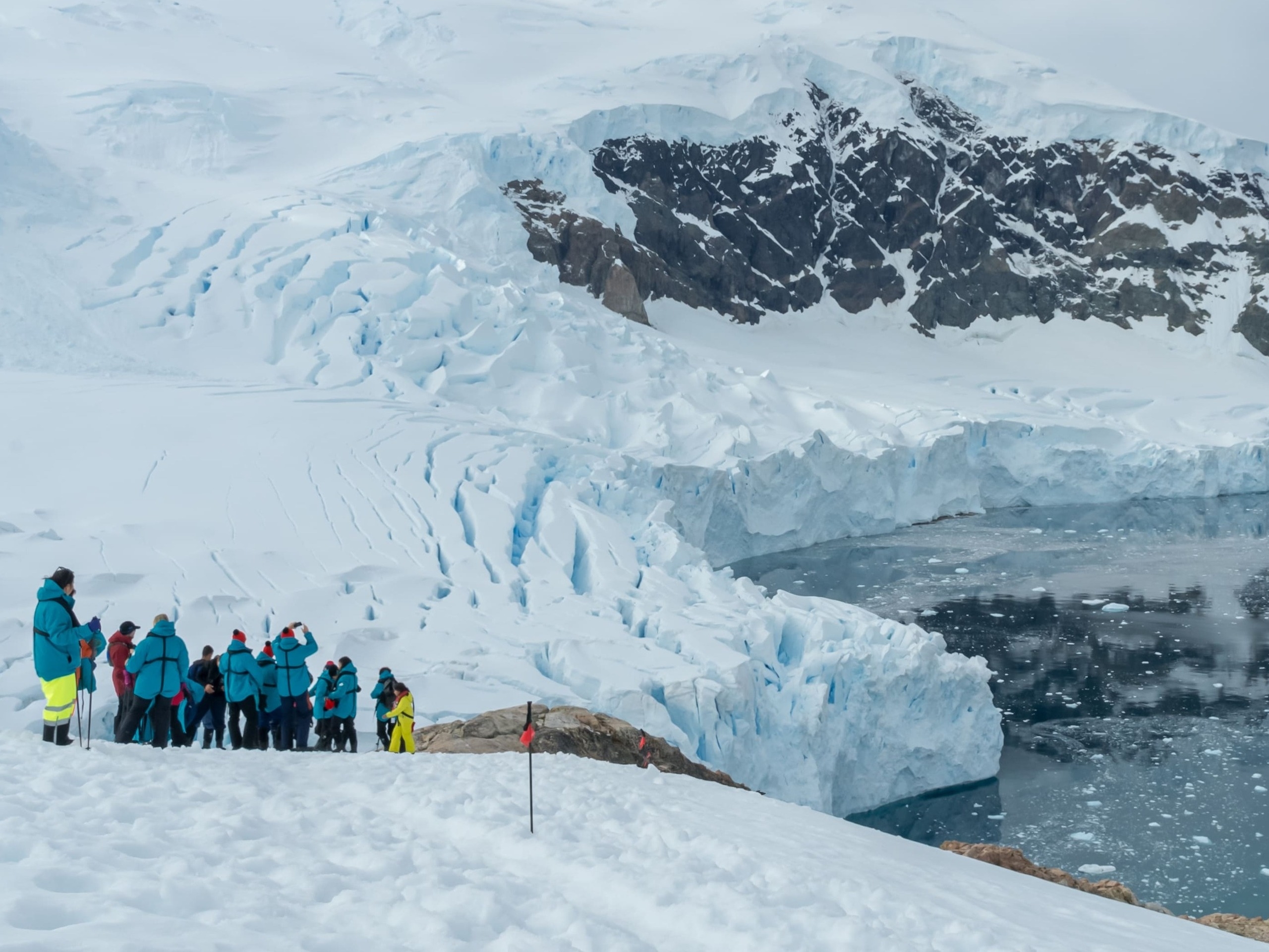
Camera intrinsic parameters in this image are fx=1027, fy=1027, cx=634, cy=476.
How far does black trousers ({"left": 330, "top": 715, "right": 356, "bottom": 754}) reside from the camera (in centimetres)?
712

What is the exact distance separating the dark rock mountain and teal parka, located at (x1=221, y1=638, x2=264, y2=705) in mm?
32541

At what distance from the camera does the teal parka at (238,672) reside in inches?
260

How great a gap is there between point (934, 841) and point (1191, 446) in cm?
2322

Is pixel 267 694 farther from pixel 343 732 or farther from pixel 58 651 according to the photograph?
pixel 58 651

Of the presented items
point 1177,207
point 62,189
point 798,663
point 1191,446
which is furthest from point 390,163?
point 1177,207

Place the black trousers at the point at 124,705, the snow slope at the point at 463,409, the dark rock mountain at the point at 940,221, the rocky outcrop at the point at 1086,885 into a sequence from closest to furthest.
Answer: the black trousers at the point at 124,705
the rocky outcrop at the point at 1086,885
the snow slope at the point at 463,409
the dark rock mountain at the point at 940,221

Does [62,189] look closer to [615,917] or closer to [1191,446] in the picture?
[615,917]

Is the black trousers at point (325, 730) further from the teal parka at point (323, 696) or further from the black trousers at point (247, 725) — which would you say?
the black trousers at point (247, 725)

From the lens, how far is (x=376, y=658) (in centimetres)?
916

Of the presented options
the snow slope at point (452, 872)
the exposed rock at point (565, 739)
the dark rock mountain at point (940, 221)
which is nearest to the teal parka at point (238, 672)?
the snow slope at point (452, 872)

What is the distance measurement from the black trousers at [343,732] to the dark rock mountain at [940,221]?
32.1m

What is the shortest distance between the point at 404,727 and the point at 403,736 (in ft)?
0.24

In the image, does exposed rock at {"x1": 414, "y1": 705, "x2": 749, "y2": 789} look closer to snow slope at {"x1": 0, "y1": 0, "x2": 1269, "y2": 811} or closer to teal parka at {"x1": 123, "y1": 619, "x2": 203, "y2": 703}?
snow slope at {"x1": 0, "y1": 0, "x2": 1269, "y2": 811}

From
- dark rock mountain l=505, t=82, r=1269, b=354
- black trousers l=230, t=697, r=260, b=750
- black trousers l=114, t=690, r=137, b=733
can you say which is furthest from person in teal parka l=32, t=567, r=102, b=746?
dark rock mountain l=505, t=82, r=1269, b=354
